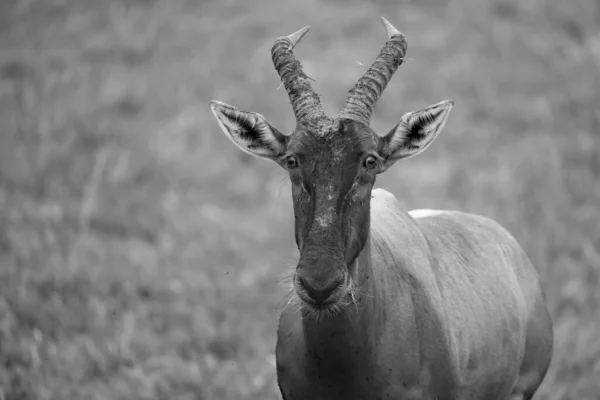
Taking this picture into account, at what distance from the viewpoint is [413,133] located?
6.62m

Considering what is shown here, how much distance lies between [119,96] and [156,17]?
398cm

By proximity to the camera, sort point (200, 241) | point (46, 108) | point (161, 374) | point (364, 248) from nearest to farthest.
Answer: point (364, 248) → point (161, 374) → point (200, 241) → point (46, 108)

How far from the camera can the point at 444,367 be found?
6648 millimetres

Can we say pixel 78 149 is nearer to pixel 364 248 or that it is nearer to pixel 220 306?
pixel 220 306

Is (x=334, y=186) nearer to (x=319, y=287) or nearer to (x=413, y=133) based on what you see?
(x=319, y=287)

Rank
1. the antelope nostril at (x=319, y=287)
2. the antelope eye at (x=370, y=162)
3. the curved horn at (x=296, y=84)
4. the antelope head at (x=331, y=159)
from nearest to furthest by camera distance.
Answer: the antelope nostril at (x=319, y=287) → the antelope head at (x=331, y=159) → the antelope eye at (x=370, y=162) → the curved horn at (x=296, y=84)

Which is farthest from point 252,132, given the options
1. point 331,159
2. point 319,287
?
point 319,287

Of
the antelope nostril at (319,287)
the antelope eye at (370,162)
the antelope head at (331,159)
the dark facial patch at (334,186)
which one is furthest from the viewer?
the antelope eye at (370,162)

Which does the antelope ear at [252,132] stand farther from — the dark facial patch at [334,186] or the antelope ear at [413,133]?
the antelope ear at [413,133]

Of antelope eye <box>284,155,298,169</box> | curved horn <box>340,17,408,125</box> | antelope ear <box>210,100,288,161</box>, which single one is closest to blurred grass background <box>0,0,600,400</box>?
antelope ear <box>210,100,288,161</box>

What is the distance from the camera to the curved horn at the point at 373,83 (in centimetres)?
629

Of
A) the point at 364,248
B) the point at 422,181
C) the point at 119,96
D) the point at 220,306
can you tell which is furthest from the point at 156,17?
the point at 364,248

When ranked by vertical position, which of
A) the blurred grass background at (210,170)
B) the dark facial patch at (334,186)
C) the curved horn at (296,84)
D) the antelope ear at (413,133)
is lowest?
the blurred grass background at (210,170)

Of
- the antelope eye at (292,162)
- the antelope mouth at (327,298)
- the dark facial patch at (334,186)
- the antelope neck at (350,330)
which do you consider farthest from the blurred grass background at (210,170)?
the antelope mouth at (327,298)
